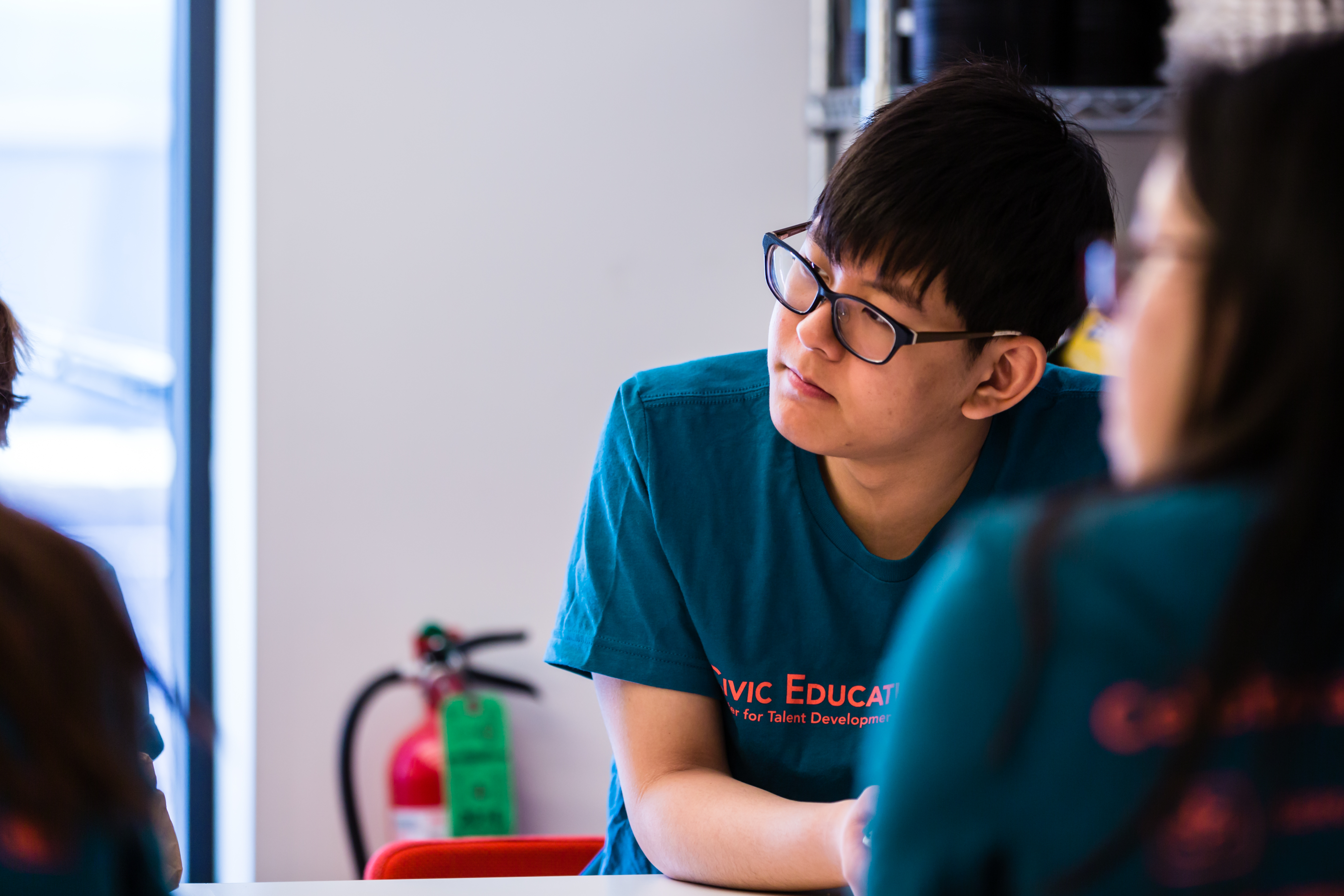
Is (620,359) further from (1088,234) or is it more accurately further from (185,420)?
(1088,234)

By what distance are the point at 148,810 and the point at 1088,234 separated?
33.7 inches

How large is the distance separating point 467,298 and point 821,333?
44.3 inches

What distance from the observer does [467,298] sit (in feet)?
6.56

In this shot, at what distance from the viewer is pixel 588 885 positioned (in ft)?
2.86

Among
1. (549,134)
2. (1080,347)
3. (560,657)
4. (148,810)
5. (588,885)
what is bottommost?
(588,885)

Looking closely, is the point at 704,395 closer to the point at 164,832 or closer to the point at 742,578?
the point at 742,578

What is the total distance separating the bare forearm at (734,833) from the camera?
2.82 feet

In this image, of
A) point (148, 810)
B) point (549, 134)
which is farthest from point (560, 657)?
point (549, 134)

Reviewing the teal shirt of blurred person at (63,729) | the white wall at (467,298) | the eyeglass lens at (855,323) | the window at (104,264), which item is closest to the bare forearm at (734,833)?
the eyeglass lens at (855,323)

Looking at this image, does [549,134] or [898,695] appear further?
[549,134]

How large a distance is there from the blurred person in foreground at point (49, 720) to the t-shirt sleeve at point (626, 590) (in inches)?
21.3

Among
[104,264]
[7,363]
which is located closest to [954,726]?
[7,363]

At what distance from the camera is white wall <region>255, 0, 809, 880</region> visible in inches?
76.9

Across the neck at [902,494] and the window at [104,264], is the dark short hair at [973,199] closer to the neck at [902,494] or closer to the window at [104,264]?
the neck at [902,494]
